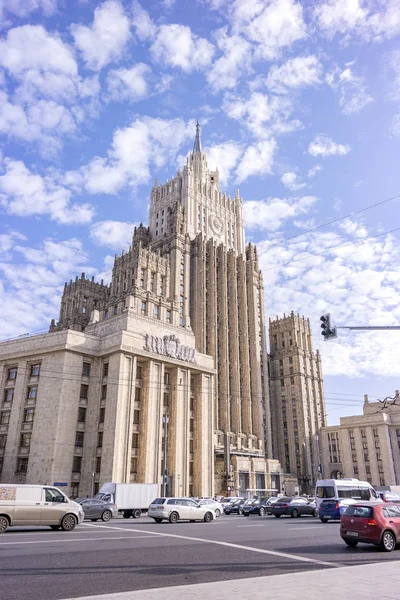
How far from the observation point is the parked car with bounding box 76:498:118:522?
97.0 ft

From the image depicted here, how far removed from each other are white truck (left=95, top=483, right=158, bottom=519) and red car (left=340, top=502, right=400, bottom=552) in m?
21.3

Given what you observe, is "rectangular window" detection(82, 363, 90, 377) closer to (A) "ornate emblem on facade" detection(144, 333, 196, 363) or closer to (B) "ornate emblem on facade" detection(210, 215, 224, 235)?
(A) "ornate emblem on facade" detection(144, 333, 196, 363)

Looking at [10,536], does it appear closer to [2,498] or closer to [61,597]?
[2,498]

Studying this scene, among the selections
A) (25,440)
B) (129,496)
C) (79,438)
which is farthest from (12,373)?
(129,496)

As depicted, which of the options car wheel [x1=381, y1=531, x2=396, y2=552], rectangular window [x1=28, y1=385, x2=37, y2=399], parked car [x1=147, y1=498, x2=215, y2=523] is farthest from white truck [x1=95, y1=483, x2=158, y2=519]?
car wheel [x1=381, y1=531, x2=396, y2=552]

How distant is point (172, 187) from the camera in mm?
102688

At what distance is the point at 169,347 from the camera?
5681 centimetres

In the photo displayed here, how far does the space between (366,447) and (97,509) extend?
271 ft

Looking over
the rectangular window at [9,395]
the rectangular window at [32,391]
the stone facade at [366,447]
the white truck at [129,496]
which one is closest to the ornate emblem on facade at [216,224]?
the stone facade at [366,447]

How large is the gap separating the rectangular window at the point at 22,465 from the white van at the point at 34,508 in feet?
103

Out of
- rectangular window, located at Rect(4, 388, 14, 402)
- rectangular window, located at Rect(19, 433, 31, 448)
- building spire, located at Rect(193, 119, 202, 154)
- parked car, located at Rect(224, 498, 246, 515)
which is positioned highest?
building spire, located at Rect(193, 119, 202, 154)

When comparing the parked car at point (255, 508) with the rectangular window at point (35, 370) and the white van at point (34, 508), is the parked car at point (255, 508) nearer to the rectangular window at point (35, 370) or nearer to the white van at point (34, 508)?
the white van at point (34, 508)

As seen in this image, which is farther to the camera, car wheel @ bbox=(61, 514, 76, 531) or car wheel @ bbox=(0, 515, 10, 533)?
car wheel @ bbox=(61, 514, 76, 531)

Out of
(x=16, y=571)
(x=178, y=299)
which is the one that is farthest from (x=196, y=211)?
(x=16, y=571)
